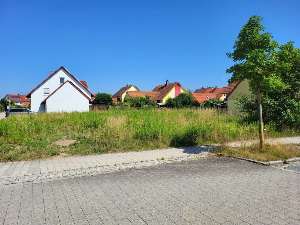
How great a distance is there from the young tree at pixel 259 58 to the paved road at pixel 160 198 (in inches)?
123

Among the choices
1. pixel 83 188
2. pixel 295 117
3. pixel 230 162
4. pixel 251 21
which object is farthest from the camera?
pixel 295 117

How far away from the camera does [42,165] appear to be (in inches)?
285

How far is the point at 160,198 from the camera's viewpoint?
183 inches

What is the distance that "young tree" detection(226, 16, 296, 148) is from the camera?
7855 mm

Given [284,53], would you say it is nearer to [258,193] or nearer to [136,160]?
[258,193]

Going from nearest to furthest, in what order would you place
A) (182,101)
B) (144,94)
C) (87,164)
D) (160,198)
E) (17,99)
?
(160,198) → (87,164) → (182,101) → (144,94) → (17,99)

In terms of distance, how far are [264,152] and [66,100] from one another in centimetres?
3420

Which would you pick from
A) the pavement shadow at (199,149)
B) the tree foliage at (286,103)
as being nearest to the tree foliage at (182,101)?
the tree foliage at (286,103)

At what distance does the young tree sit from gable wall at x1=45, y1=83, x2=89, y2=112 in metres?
32.2

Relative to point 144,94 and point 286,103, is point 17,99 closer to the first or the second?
point 144,94

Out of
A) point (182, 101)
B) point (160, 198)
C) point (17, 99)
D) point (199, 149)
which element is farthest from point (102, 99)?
point (17, 99)

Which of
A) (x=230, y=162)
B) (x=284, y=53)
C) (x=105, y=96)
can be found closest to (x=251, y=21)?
(x=284, y=53)

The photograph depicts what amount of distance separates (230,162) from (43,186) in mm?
5509

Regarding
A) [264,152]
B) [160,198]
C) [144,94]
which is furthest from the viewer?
[144,94]
